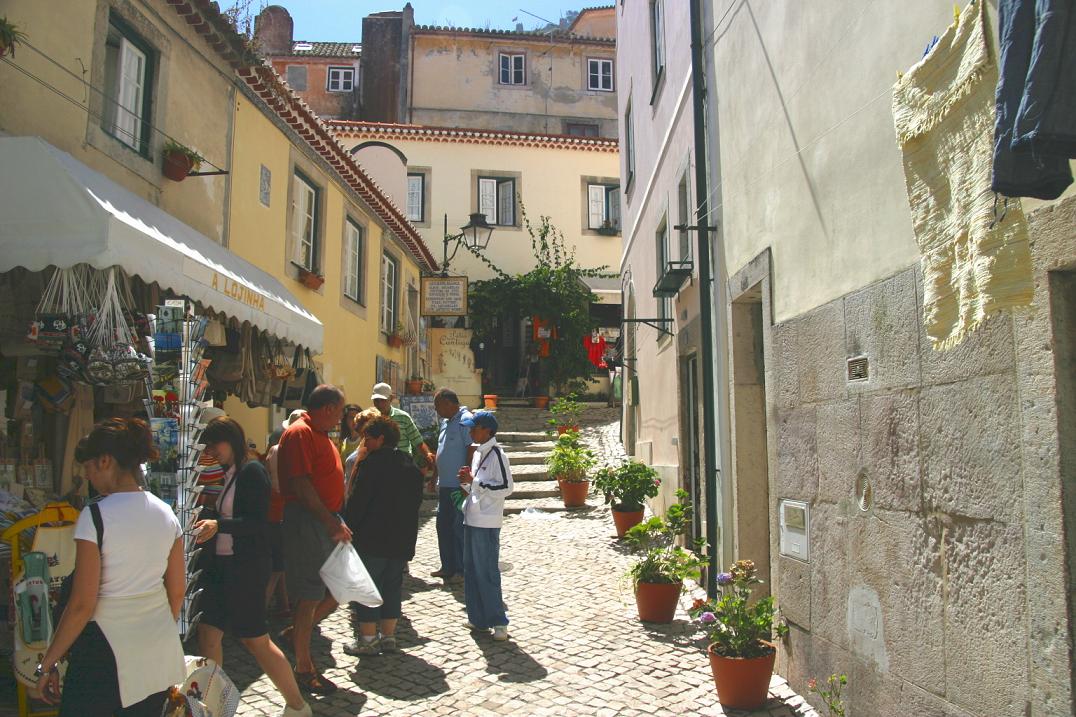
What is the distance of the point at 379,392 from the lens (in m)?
8.17

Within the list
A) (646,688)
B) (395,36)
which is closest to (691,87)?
(646,688)

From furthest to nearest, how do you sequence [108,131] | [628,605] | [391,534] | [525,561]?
[525,561] → [628,605] → [108,131] → [391,534]

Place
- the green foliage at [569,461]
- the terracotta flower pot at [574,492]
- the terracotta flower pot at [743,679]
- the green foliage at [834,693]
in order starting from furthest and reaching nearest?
the green foliage at [569,461], the terracotta flower pot at [574,492], the terracotta flower pot at [743,679], the green foliage at [834,693]

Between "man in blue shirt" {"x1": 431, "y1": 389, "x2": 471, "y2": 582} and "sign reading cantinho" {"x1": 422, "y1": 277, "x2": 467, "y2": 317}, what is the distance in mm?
9682

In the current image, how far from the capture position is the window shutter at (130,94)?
6.50m

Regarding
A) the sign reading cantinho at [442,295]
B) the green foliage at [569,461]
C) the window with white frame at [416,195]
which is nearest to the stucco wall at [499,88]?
the window with white frame at [416,195]

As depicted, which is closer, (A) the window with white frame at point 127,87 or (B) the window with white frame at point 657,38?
(A) the window with white frame at point 127,87

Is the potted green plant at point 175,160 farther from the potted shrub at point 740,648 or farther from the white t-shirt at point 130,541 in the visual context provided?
the potted shrub at point 740,648

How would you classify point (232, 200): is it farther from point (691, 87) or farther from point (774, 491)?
point (774, 491)

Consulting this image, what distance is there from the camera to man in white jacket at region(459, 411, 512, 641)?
5.88 meters

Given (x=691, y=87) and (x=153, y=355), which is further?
(x=691, y=87)

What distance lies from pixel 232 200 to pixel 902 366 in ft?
23.1

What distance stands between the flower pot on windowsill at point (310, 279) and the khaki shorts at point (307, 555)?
6.06 metres

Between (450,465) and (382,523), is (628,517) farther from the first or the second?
Result: (382,523)
